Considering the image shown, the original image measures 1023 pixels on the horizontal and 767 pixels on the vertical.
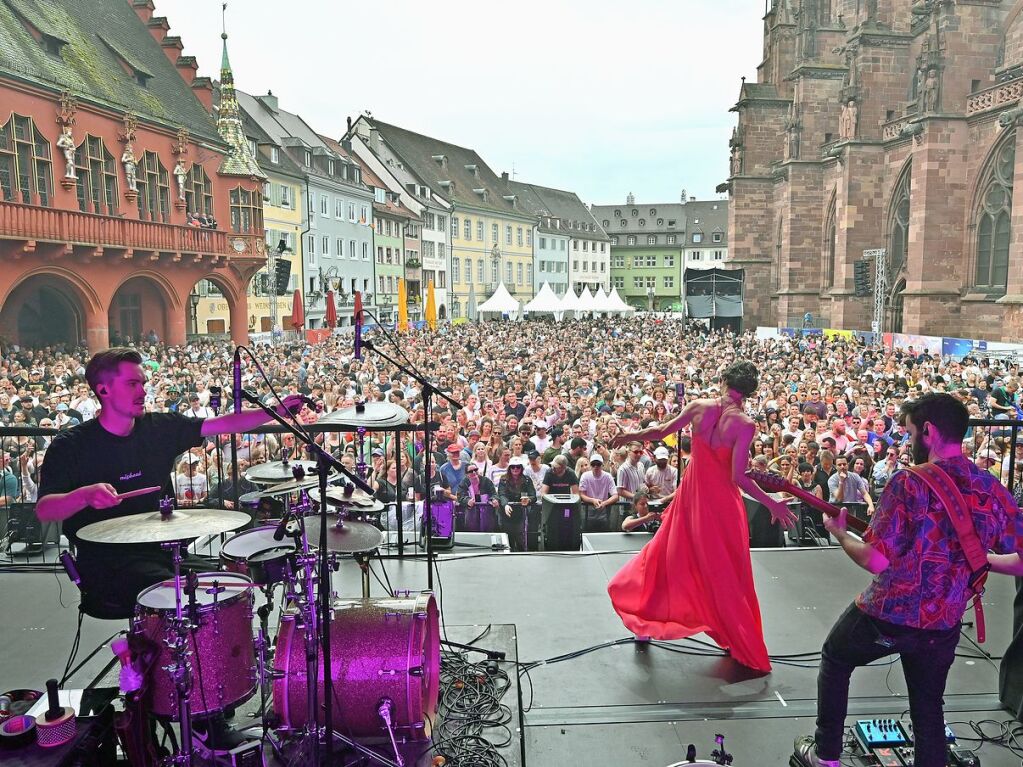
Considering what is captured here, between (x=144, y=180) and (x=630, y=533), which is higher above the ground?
(x=144, y=180)

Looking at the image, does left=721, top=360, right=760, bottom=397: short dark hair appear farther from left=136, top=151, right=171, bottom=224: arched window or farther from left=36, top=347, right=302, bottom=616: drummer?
left=136, top=151, right=171, bottom=224: arched window

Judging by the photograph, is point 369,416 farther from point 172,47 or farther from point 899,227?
point 899,227

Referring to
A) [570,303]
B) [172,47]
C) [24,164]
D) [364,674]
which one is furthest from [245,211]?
[364,674]

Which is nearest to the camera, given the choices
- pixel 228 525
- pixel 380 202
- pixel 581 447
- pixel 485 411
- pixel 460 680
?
pixel 228 525

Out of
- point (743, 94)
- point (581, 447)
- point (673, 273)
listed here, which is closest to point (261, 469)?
point (581, 447)

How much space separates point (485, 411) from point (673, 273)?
81.9m

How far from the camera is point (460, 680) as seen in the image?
3.98 meters

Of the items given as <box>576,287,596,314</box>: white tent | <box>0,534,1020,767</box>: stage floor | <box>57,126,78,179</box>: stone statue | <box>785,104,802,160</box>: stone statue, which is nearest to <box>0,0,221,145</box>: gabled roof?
<box>57,126,78,179</box>: stone statue

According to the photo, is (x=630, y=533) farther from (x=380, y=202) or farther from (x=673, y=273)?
(x=673, y=273)

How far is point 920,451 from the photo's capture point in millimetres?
2977

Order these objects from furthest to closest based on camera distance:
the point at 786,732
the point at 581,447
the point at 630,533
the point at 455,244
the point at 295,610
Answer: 1. the point at 455,244
2. the point at 581,447
3. the point at 630,533
4. the point at 786,732
5. the point at 295,610

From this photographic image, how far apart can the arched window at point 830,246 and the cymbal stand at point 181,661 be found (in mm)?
34980

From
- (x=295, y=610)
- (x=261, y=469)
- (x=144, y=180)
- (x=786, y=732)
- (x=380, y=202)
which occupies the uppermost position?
(x=380, y=202)

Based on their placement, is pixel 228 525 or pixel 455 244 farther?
pixel 455 244
